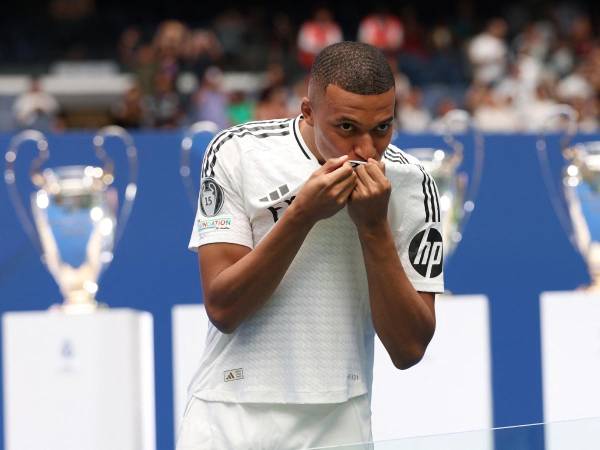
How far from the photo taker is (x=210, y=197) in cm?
185

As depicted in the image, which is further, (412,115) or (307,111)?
(412,115)

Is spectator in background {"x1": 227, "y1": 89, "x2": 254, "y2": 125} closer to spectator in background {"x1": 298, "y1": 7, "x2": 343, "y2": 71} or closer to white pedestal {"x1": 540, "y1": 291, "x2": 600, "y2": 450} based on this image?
spectator in background {"x1": 298, "y1": 7, "x2": 343, "y2": 71}

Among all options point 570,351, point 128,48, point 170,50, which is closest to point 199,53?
point 170,50

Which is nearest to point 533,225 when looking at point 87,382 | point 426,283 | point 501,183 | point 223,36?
point 501,183

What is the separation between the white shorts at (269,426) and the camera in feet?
5.89

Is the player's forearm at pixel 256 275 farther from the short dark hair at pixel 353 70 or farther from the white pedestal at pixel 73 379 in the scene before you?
the white pedestal at pixel 73 379

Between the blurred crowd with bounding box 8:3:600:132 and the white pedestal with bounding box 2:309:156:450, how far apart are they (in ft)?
11.5

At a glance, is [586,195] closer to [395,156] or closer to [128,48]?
[395,156]

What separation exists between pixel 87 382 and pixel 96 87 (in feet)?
29.9

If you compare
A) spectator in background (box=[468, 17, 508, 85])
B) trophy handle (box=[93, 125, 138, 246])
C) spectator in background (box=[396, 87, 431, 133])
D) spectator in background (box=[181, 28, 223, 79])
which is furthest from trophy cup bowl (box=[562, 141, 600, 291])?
spectator in background (box=[468, 17, 508, 85])

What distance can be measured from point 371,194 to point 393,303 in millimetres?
167

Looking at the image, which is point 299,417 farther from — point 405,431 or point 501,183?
point 501,183

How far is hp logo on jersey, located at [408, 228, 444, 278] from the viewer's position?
184 centimetres

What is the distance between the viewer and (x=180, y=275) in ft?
16.2
